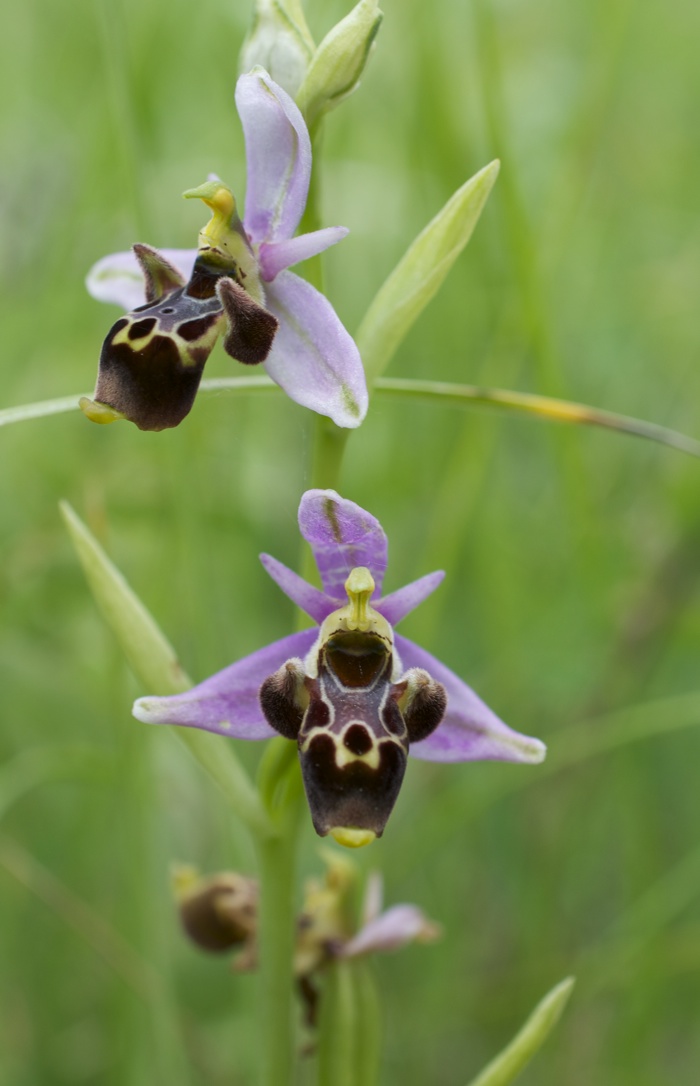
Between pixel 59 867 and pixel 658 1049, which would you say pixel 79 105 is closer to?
pixel 59 867

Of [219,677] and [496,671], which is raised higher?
[219,677]

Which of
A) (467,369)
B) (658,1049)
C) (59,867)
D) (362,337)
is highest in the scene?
(362,337)

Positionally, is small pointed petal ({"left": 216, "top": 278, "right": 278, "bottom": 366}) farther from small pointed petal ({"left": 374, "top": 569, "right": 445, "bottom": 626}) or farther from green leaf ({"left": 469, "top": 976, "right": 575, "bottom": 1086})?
green leaf ({"left": 469, "top": 976, "right": 575, "bottom": 1086})

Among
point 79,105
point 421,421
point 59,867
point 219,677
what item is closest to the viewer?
point 219,677

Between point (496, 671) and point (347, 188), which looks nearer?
point (496, 671)

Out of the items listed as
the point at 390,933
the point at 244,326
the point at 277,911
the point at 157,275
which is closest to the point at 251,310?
the point at 244,326

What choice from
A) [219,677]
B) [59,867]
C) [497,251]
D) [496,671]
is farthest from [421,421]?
[219,677]

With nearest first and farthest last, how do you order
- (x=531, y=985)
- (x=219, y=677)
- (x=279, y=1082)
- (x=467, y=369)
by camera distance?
(x=219, y=677) < (x=279, y=1082) < (x=531, y=985) < (x=467, y=369)

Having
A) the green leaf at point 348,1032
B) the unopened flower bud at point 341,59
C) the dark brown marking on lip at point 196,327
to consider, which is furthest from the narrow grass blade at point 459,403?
the green leaf at point 348,1032
